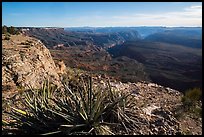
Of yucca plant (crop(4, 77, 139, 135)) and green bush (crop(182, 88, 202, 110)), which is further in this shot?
green bush (crop(182, 88, 202, 110))

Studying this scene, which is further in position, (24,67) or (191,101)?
(24,67)

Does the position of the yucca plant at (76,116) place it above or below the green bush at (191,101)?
above

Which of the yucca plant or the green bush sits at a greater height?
the yucca plant

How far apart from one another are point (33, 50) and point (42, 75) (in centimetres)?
209

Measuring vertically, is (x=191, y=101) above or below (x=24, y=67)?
below

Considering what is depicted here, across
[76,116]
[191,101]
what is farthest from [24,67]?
[76,116]

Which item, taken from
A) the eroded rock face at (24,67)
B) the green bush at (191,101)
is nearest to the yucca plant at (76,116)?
the green bush at (191,101)

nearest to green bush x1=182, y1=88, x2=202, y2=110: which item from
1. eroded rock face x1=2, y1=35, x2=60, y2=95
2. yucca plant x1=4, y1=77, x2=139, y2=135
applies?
yucca plant x1=4, y1=77, x2=139, y2=135

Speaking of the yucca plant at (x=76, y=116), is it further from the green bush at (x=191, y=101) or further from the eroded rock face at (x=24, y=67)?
the eroded rock face at (x=24, y=67)

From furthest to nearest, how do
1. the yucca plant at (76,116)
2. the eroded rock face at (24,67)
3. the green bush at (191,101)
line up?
the eroded rock face at (24,67), the green bush at (191,101), the yucca plant at (76,116)

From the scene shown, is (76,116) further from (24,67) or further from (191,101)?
(24,67)

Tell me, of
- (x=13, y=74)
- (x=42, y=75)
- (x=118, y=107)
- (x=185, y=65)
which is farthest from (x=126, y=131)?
(x=185, y=65)

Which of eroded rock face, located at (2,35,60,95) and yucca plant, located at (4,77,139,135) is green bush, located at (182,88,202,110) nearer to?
yucca plant, located at (4,77,139,135)

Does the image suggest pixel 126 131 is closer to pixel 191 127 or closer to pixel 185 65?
pixel 191 127
